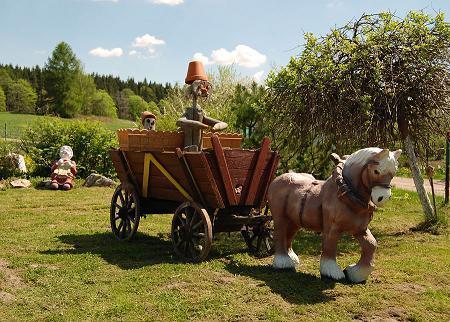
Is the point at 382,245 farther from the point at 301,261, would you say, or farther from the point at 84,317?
the point at 84,317

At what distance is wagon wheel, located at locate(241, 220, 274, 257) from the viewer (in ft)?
21.3

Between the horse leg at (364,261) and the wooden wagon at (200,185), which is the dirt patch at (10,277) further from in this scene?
the horse leg at (364,261)

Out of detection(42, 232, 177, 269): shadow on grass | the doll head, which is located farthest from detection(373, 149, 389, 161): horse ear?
the doll head

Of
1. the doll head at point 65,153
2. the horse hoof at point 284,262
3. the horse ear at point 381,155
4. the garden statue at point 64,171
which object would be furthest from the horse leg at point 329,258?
the doll head at point 65,153

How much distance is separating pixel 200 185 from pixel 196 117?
117 cm

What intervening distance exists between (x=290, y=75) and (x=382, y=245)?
3091mm

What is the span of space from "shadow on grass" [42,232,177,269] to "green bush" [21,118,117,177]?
885 cm

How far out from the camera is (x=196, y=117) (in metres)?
6.74

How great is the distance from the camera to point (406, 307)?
451cm

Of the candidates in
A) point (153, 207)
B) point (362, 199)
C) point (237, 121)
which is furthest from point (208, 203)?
point (237, 121)

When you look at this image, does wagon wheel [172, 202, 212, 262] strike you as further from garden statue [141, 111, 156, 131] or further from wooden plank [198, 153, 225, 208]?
garden statue [141, 111, 156, 131]

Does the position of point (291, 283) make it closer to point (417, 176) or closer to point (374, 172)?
point (374, 172)

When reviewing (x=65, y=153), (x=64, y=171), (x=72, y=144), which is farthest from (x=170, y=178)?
(x=72, y=144)

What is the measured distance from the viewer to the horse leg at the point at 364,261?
16.5ft
